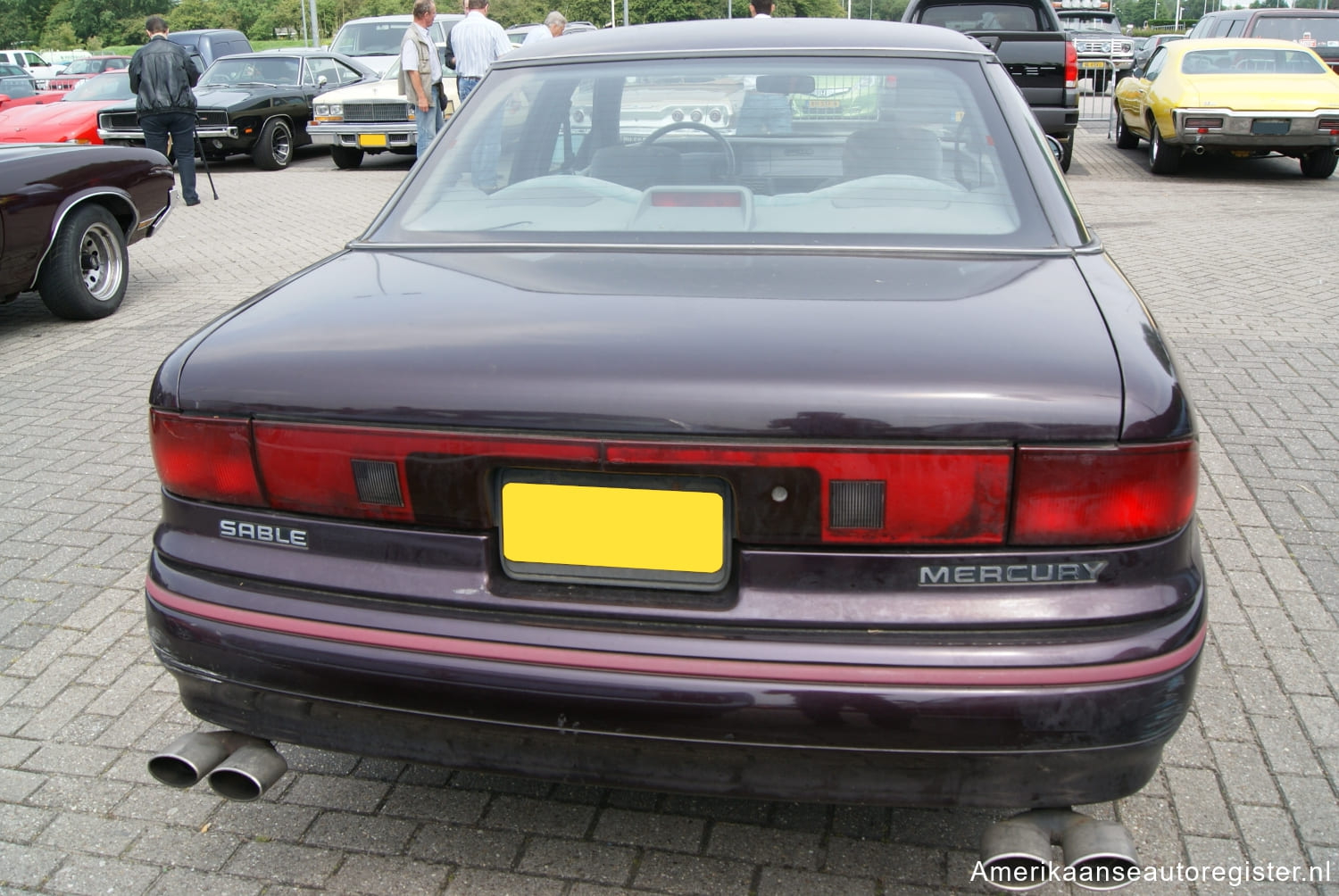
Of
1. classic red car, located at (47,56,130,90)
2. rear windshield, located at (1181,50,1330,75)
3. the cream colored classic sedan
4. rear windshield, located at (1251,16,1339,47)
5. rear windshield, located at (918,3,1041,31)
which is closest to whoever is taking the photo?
rear windshield, located at (918,3,1041,31)

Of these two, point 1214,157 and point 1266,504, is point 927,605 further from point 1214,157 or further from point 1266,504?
point 1214,157

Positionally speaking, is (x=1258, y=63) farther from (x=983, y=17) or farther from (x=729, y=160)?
(x=729, y=160)

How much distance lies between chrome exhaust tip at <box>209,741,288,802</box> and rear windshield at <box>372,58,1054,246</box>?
1.18 m

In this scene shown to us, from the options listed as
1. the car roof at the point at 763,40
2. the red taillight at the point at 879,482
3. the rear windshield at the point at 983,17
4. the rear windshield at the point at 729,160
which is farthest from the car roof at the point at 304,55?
the red taillight at the point at 879,482

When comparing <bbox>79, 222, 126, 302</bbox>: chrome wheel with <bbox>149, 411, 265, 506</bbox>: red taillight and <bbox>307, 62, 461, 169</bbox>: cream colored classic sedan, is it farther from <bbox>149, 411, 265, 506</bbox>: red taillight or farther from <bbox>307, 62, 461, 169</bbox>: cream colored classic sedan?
<bbox>307, 62, 461, 169</bbox>: cream colored classic sedan

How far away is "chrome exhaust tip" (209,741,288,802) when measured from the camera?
2.09 meters

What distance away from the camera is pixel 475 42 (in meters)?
11.4

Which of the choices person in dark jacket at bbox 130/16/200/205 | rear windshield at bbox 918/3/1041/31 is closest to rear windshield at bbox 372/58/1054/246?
rear windshield at bbox 918/3/1041/31

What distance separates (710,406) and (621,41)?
67.9 inches

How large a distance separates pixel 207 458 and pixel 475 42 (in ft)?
33.6

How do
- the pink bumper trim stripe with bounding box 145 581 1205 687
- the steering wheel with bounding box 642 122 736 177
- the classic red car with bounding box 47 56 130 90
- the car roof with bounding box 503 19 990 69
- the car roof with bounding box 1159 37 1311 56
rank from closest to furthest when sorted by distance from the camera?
the pink bumper trim stripe with bounding box 145 581 1205 687 → the steering wheel with bounding box 642 122 736 177 → the car roof with bounding box 503 19 990 69 → the car roof with bounding box 1159 37 1311 56 → the classic red car with bounding box 47 56 130 90

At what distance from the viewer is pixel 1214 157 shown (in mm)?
13844

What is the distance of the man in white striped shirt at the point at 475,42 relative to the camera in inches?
446

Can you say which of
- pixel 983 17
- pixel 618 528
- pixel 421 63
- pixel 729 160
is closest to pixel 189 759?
pixel 618 528
